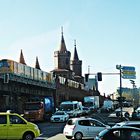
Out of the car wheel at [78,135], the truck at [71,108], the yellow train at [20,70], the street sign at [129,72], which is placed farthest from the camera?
the street sign at [129,72]

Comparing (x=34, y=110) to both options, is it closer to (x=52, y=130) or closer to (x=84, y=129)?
(x=52, y=130)

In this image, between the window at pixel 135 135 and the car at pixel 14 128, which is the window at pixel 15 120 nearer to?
the car at pixel 14 128

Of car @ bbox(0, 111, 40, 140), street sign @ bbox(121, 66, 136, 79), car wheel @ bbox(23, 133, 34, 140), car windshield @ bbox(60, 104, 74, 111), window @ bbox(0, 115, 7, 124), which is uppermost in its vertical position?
street sign @ bbox(121, 66, 136, 79)

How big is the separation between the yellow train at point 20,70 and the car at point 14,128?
35099 millimetres

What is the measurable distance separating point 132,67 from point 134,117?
11.6 metres

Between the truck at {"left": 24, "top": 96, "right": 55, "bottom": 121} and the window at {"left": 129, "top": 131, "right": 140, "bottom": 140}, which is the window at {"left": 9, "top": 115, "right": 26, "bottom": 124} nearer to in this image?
the window at {"left": 129, "top": 131, "right": 140, "bottom": 140}

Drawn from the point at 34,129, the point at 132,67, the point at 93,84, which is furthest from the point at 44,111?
the point at 93,84

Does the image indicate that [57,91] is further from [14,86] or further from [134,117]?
[134,117]

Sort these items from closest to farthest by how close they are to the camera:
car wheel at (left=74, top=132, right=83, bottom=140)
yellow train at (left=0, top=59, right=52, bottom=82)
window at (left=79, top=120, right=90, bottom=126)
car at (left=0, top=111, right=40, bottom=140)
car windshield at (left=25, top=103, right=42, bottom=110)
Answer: car at (left=0, top=111, right=40, bottom=140) → car wheel at (left=74, top=132, right=83, bottom=140) → window at (left=79, top=120, right=90, bottom=126) → car windshield at (left=25, top=103, right=42, bottom=110) → yellow train at (left=0, top=59, right=52, bottom=82)

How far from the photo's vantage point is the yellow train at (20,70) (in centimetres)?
5697

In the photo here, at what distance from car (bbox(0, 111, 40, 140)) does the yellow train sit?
35099mm

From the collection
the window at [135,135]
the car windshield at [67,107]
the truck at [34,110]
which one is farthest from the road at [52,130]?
the window at [135,135]

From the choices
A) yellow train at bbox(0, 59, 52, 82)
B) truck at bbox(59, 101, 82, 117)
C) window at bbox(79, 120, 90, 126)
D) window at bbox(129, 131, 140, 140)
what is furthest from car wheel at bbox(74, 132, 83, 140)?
yellow train at bbox(0, 59, 52, 82)

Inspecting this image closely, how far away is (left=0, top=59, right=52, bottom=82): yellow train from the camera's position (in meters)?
57.0
